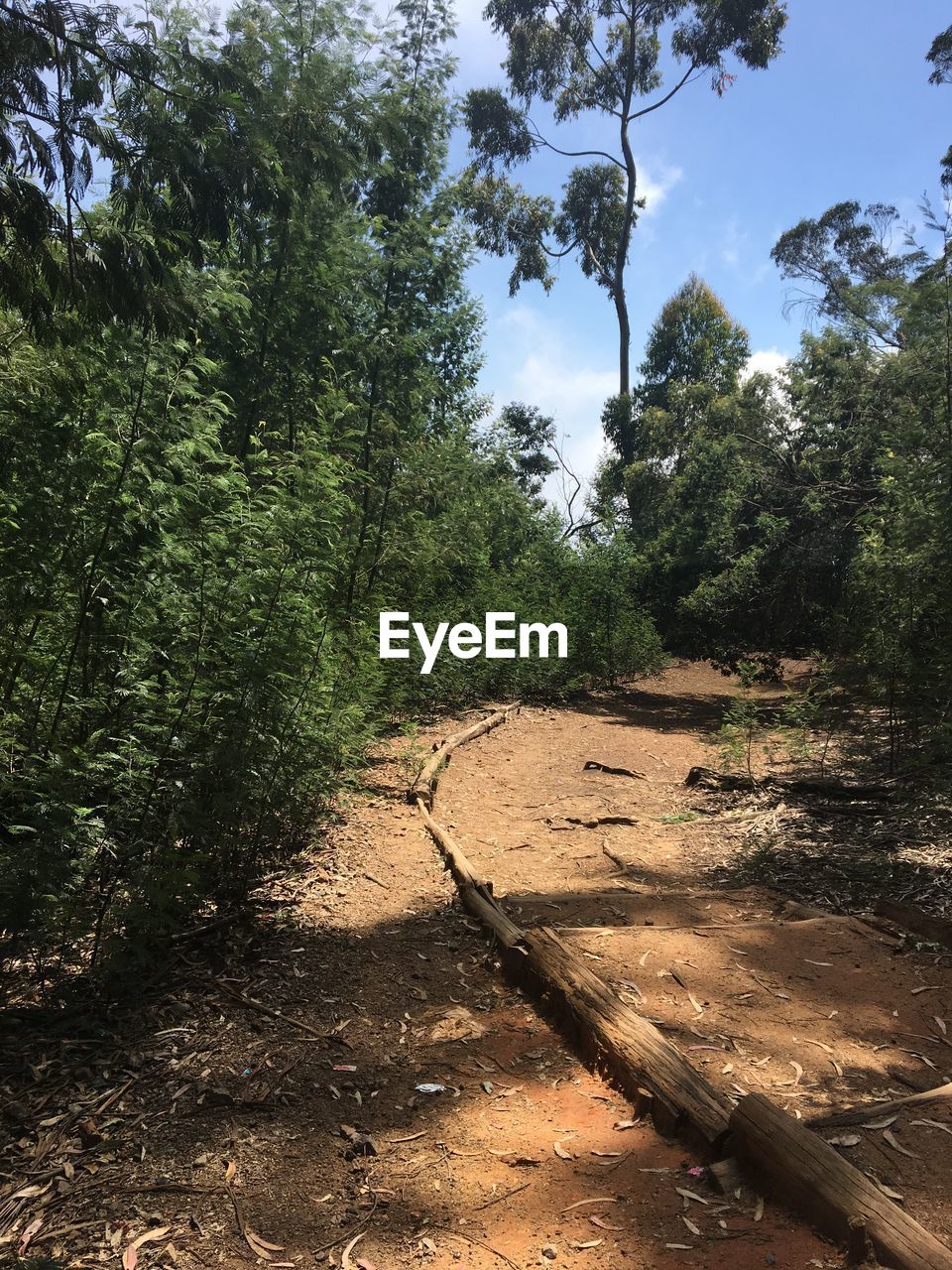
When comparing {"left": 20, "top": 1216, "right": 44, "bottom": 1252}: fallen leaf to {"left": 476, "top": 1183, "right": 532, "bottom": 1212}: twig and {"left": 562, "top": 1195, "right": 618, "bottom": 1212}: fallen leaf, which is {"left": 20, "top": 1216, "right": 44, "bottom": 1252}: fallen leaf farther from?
{"left": 562, "top": 1195, "right": 618, "bottom": 1212}: fallen leaf

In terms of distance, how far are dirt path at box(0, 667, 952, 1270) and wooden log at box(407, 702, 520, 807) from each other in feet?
6.29

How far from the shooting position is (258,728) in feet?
13.9

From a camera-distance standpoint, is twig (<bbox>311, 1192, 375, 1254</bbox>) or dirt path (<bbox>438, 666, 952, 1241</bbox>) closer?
twig (<bbox>311, 1192, 375, 1254</bbox>)

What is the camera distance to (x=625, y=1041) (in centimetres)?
294

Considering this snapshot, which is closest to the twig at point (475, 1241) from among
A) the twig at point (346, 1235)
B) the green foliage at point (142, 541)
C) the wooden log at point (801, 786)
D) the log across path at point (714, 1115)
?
the twig at point (346, 1235)

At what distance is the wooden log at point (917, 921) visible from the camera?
13.5 ft

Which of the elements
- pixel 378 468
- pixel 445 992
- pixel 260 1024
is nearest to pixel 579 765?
pixel 378 468

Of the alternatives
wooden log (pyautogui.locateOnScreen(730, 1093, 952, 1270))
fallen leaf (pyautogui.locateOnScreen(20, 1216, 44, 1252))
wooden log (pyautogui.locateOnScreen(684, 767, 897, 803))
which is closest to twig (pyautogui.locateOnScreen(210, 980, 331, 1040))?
fallen leaf (pyautogui.locateOnScreen(20, 1216, 44, 1252))

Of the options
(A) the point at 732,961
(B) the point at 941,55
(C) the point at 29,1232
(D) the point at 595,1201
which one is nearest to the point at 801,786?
(A) the point at 732,961

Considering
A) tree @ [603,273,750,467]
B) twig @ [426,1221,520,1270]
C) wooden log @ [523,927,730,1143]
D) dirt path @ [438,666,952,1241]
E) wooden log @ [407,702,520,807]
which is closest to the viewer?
twig @ [426,1221,520,1270]

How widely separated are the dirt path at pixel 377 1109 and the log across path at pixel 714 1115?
0.09 metres

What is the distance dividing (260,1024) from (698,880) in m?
3.14

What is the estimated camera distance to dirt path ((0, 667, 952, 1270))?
2238mm

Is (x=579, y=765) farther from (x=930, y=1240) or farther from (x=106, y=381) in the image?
(x=930, y=1240)
